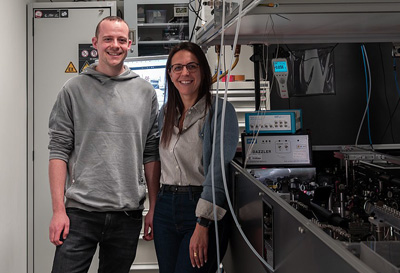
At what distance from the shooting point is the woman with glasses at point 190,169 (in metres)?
1.68

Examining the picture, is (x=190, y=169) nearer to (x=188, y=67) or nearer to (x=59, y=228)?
(x=188, y=67)

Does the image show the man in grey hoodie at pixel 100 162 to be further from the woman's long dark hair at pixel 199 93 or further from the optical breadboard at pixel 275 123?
the optical breadboard at pixel 275 123

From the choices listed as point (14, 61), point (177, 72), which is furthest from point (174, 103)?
point (14, 61)

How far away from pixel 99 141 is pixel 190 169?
1.32ft

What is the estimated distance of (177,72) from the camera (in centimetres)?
179

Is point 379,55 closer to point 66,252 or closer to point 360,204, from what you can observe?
point 360,204

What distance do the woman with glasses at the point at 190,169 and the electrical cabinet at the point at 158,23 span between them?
1818 mm

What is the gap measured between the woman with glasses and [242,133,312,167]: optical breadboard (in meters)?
0.23

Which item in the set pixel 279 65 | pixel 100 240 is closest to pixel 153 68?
pixel 279 65

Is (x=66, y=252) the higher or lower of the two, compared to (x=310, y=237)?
lower

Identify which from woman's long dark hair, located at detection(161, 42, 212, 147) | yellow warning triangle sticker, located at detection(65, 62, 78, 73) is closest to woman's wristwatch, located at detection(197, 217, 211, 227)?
woman's long dark hair, located at detection(161, 42, 212, 147)

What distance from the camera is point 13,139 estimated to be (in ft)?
9.43

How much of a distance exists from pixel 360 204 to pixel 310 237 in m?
0.62

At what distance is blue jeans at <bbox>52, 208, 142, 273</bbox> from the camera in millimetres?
1869
